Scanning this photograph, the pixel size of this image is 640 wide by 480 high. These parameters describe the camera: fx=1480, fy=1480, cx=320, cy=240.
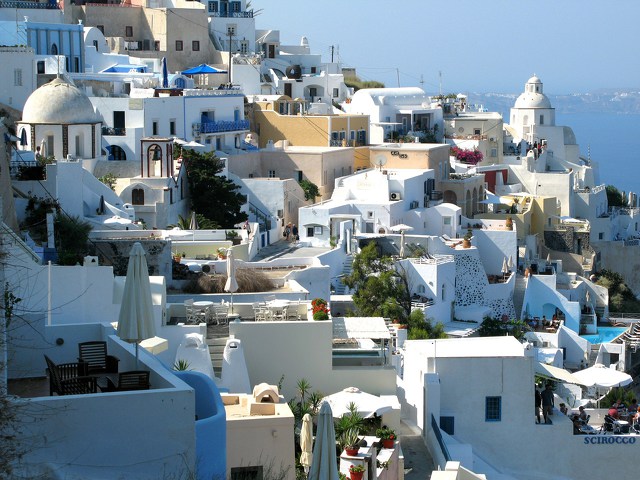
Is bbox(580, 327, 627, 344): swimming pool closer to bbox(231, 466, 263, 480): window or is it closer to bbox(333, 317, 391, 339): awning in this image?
bbox(333, 317, 391, 339): awning

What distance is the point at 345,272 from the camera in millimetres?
40406

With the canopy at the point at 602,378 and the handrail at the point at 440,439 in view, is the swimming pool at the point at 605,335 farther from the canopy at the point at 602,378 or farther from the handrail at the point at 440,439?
the handrail at the point at 440,439

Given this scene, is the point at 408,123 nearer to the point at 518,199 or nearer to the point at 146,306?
the point at 518,199

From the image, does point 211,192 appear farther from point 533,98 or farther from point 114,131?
point 533,98

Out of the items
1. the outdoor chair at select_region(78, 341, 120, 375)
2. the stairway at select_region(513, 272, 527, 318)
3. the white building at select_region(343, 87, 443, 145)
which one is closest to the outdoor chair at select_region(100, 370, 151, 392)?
the outdoor chair at select_region(78, 341, 120, 375)

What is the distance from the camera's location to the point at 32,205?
29219 millimetres

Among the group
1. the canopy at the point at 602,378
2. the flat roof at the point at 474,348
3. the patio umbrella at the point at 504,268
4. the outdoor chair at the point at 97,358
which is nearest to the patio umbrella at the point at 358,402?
the flat roof at the point at 474,348

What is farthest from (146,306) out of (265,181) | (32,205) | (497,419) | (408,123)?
(408,123)

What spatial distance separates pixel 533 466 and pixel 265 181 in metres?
22.5

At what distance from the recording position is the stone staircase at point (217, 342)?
2256 cm

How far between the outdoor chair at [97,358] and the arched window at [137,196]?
24.7m

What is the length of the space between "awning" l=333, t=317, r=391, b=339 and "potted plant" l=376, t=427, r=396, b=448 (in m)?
4.28

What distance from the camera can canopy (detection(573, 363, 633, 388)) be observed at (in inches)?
1287

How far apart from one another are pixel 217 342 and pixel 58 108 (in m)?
17.1
